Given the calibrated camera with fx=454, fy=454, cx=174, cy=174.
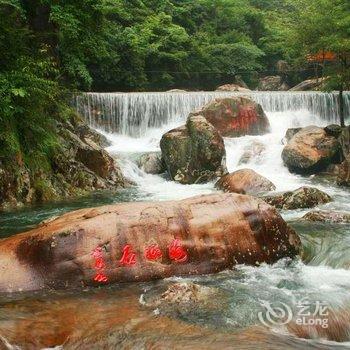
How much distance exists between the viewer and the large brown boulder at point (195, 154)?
14.1m

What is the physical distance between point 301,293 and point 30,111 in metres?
6.64

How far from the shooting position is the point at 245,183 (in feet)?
41.0

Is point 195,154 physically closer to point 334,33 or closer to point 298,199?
point 298,199

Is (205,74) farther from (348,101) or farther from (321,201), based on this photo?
(321,201)

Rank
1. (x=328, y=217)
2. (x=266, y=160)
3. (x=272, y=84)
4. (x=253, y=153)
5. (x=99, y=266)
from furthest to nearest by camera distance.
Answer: (x=272, y=84) < (x=253, y=153) < (x=266, y=160) < (x=328, y=217) < (x=99, y=266)

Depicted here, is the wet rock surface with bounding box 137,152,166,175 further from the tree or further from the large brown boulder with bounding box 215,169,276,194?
the tree

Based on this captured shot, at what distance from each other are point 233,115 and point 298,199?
31.4 feet

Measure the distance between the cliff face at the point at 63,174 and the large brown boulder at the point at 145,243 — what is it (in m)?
3.83

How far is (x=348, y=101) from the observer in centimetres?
2275

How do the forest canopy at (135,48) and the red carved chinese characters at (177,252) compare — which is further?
the forest canopy at (135,48)

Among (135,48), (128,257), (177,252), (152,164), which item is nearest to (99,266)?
(128,257)

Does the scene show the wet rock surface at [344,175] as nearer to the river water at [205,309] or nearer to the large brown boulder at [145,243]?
the river water at [205,309]

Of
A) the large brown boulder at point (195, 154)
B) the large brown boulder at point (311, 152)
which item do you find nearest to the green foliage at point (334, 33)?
the large brown boulder at point (311, 152)

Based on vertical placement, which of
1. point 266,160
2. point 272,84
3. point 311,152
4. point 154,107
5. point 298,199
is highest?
point 272,84
